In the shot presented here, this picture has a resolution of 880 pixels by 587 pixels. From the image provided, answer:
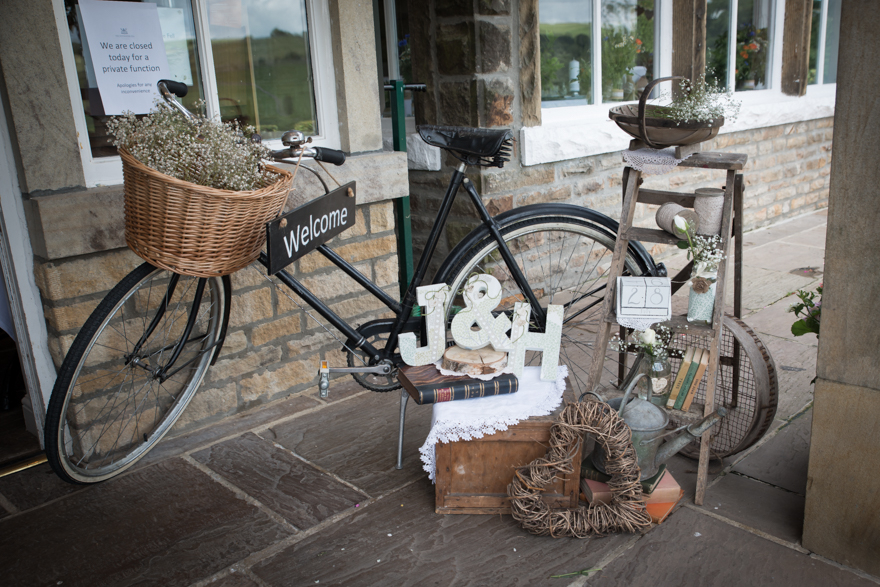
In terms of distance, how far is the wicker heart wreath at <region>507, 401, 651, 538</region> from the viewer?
2.04 metres

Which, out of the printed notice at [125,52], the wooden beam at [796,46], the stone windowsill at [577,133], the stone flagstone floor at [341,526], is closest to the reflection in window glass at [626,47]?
the stone windowsill at [577,133]

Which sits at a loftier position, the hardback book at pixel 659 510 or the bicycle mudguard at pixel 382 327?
the bicycle mudguard at pixel 382 327

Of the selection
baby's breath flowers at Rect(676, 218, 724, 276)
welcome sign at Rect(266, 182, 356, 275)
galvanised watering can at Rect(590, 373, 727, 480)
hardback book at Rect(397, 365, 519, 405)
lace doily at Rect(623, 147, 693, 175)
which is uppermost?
lace doily at Rect(623, 147, 693, 175)

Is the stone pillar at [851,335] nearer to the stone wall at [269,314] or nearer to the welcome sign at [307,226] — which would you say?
the welcome sign at [307,226]

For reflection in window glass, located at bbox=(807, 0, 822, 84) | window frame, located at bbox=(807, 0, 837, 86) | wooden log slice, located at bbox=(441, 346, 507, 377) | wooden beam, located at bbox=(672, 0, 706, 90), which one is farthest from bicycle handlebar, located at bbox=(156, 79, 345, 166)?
window frame, located at bbox=(807, 0, 837, 86)

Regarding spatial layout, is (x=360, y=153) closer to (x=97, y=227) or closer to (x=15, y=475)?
(x=97, y=227)

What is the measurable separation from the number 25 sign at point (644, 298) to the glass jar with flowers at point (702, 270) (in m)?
0.09

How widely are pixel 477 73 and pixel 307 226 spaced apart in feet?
6.11

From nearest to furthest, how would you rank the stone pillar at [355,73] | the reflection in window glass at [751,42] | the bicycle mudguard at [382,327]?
the bicycle mudguard at [382,327]
the stone pillar at [355,73]
the reflection in window glass at [751,42]

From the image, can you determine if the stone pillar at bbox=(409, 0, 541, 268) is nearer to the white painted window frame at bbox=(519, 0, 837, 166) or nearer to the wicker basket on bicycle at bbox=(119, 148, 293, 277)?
the white painted window frame at bbox=(519, 0, 837, 166)

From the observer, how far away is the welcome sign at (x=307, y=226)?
6.89 ft

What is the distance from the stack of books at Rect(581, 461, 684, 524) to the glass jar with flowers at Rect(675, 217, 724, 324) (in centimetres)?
54

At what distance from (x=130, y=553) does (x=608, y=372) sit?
86.6 inches

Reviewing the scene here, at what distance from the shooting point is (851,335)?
1825 mm
